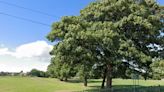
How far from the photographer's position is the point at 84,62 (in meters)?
39.1

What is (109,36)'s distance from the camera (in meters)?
37.0

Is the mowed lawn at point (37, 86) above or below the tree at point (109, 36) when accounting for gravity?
below

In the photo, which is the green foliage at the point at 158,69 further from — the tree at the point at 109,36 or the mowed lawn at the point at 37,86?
the mowed lawn at the point at 37,86

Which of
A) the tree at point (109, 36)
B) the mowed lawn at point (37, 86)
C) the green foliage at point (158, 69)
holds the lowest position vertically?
the mowed lawn at point (37, 86)

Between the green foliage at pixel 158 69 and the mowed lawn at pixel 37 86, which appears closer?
the green foliage at pixel 158 69

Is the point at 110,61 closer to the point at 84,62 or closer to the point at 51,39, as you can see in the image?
the point at 84,62

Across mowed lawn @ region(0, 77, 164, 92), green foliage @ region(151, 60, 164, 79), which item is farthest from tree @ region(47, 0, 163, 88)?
mowed lawn @ region(0, 77, 164, 92)

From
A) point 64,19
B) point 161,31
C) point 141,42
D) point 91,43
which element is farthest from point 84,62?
point 161,31

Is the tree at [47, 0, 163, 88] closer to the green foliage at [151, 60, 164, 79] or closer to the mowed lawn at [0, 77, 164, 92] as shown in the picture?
the green foliage at [151, 60, 164, 79]

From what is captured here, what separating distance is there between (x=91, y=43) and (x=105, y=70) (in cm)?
738

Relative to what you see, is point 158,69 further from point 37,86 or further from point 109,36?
point 37,86

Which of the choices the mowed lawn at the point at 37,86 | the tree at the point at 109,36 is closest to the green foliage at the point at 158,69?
the tree at the point at 109,36

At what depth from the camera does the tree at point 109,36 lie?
36.8 metres

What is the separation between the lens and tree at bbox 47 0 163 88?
121 feet
